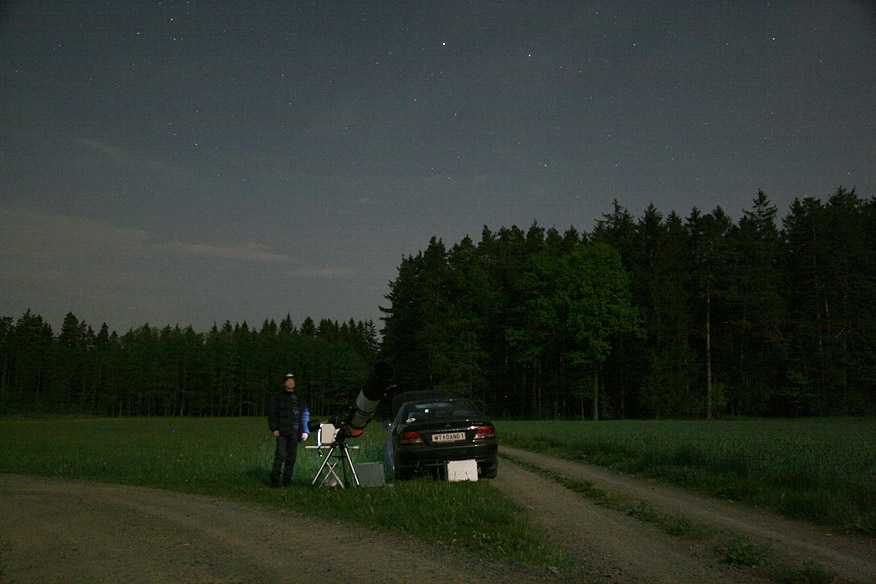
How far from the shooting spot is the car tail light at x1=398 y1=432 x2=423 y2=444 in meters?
11.2

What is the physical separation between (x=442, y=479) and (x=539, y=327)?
45.7 meters

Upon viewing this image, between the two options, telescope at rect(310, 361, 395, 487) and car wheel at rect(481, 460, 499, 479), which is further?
car wheel at rect(481, 460, 499, 479)

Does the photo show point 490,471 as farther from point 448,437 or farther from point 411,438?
point 411,438

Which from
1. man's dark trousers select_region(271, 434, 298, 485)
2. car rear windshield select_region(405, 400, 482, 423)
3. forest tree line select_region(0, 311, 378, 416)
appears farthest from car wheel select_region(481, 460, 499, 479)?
forest tree line select_region(0, 311, 378, 416)

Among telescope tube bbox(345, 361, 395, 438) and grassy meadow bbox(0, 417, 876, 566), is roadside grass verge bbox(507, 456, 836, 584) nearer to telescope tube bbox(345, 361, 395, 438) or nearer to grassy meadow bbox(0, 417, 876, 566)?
grassy meadow bbox(0, 417, 876, 566)

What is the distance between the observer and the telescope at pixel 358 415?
9.54 m

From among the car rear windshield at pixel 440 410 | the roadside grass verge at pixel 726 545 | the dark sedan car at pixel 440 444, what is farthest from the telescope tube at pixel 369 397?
the roadside grass verge at pixel 726 545

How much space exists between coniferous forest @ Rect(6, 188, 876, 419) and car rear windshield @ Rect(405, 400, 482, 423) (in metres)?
39.0

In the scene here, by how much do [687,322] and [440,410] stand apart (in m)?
45.5

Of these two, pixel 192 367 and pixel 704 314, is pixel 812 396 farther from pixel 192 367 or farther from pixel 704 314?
pixel 192 367

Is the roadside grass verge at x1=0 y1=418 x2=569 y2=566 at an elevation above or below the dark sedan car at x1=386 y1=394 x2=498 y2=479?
below

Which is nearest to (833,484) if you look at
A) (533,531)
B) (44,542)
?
(533,531)

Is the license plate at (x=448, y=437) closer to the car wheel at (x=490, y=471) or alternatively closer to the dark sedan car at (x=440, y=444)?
the dark sedan car at (x=440, y=444)

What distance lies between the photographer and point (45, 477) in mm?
14062
